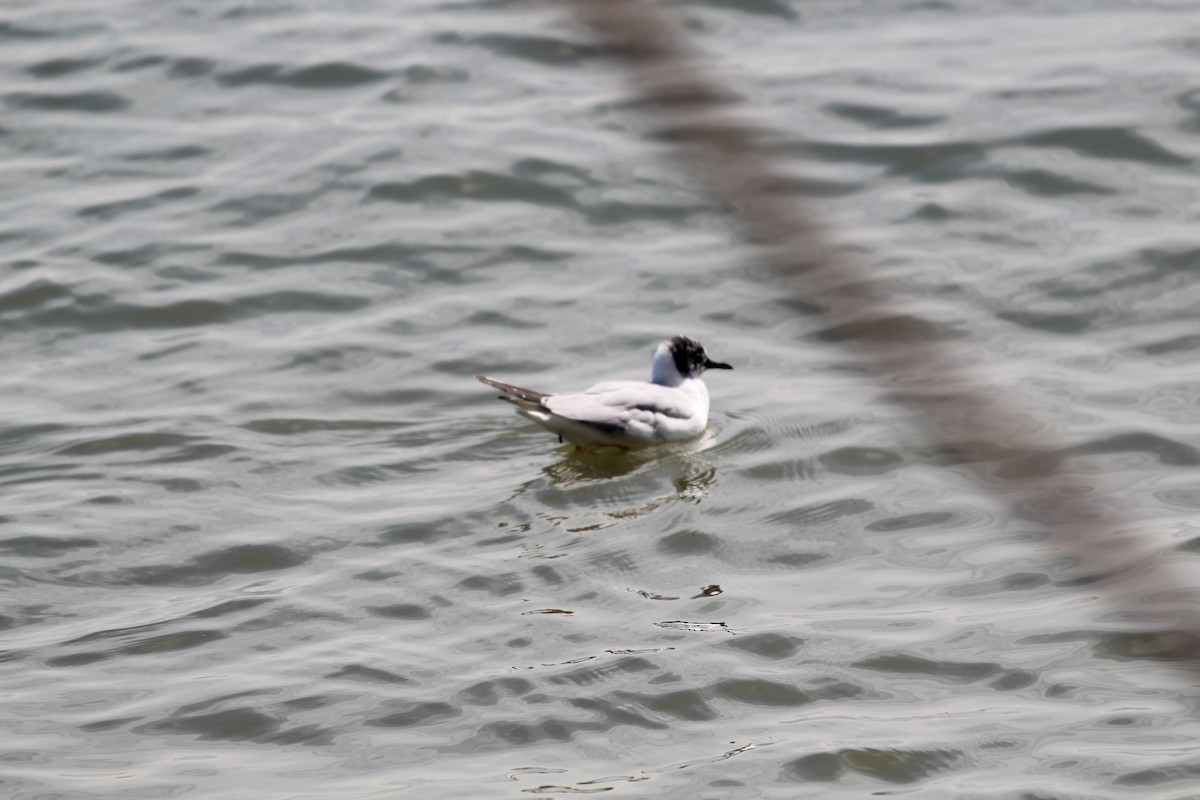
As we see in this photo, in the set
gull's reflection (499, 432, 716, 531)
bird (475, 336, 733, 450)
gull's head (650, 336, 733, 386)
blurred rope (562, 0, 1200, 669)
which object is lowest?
gull's reflection (499, 432, 716, 531)

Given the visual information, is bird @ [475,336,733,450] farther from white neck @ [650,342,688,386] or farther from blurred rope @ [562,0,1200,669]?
blurred rope @ [562,0,1200,669]

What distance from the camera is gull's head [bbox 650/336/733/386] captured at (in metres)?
7.91

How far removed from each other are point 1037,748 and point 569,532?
254cm

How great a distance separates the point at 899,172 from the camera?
402 inches

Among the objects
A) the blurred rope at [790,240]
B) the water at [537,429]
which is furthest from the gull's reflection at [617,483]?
the blurred rope at [790,240]

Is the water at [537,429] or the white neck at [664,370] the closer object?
the water at [537,429]

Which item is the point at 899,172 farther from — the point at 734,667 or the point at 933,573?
the point at 734,667

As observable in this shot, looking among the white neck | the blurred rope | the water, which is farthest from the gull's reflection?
the blurred rope

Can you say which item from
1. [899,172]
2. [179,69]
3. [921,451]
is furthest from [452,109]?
[921,451]

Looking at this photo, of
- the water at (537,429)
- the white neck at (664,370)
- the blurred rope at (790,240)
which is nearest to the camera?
the blurred rope at (790,240)

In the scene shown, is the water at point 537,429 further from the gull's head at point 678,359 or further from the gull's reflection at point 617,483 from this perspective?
the gull's head at point 678,359

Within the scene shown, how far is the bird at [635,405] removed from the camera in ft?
24.8

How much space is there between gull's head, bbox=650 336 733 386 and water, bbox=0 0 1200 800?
37 centimetres

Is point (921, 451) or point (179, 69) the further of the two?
point (179, 69)
